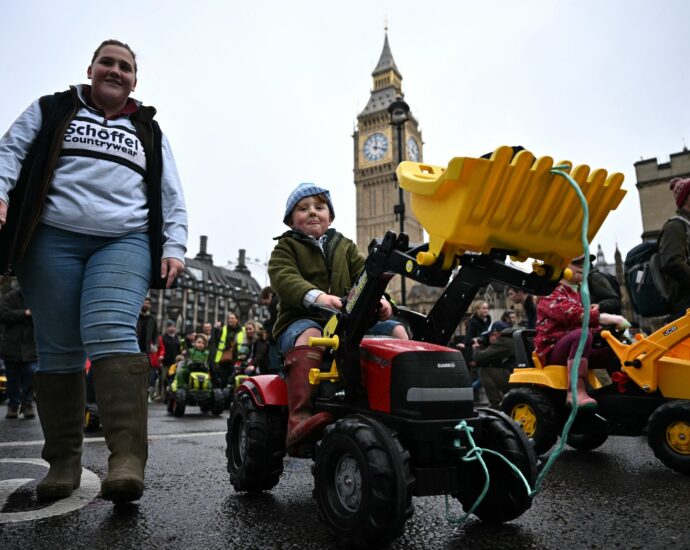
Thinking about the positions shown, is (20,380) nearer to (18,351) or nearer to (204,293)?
(18,351)

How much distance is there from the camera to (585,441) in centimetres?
459

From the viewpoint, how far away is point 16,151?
8.40ft

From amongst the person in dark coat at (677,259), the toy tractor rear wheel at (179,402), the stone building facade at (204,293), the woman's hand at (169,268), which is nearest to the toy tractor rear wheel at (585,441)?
the person in dark coat at (677,259)

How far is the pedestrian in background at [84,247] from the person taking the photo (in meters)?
2.41

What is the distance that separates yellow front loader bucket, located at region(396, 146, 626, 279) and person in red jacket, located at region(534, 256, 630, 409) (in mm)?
2465

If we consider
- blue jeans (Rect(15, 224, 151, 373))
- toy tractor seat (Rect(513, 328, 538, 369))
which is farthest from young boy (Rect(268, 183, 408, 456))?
toy tractor seat (Rect(513, 328, 538, 369))

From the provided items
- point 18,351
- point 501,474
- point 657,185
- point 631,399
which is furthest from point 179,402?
point 657,185

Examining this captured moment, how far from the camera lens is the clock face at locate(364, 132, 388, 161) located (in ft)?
333

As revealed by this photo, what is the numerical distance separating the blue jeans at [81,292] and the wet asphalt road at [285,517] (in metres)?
0.67

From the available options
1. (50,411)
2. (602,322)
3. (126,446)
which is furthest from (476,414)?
(602,322)

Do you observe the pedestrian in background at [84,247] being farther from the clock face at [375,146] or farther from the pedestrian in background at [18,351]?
the clock face at [375,146]

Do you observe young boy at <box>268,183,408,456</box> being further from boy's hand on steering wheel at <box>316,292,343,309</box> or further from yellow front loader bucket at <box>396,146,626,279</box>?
yellow front loader bucket at <box>396,146,626,279</box>

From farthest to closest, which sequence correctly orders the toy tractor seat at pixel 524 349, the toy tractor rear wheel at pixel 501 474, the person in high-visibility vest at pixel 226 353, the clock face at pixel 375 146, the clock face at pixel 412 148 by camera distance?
the clock face at pixel 375 146, the clock face at pixel 412 148, the person in high-visibility vest at pixel 226 353, the toy tractor seat at pixel 524 349, the toy tractor rear wheel at pixel 501 474

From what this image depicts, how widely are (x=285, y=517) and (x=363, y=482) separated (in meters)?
0.65
